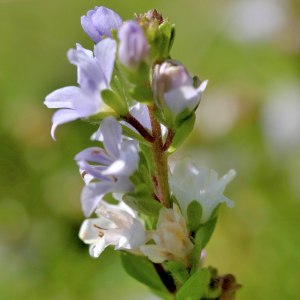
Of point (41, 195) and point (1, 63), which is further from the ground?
point (1, 63)

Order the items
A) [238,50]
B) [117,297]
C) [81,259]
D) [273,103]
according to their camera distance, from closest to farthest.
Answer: [117,297] → [81,259] → [273,103] → [238,50]

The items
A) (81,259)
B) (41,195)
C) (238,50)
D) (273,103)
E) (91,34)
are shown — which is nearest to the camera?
(91,34)

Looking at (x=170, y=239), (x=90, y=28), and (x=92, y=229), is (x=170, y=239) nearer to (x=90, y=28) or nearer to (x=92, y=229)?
(x=92, y=229)

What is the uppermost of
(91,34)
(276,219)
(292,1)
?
(292,1)

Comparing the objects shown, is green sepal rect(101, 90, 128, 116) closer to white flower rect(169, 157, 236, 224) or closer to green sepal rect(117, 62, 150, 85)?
green sepal rect(117, 62, 150, 85)

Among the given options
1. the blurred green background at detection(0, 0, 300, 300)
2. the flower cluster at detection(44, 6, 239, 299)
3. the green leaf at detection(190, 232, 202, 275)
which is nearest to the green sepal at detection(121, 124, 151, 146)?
the flower cluster at detection(44, 6, 239, 299)

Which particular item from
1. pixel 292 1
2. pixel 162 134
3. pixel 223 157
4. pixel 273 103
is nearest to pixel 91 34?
pixel 162 134

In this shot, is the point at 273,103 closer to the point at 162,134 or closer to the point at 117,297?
the point at 117,297
